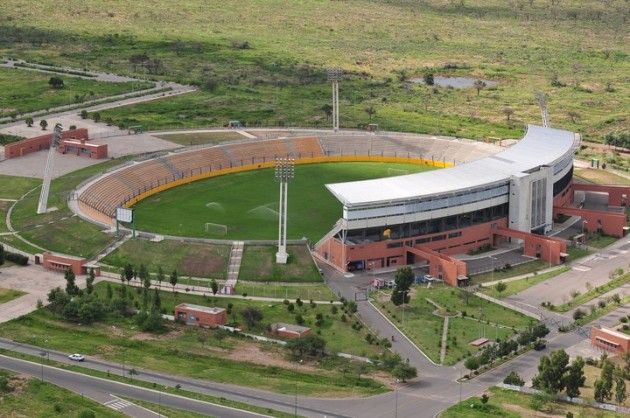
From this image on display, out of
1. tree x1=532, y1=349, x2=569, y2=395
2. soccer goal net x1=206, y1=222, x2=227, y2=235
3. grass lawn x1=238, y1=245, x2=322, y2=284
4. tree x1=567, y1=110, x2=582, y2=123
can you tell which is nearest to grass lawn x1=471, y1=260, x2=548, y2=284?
grass lawn x1=238, y1=245, x2=322, y2=284

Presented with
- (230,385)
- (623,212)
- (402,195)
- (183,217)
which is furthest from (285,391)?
(623,212)

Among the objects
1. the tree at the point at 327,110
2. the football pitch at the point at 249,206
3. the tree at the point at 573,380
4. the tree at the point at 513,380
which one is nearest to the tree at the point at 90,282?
the football pitch at the point at 249,206

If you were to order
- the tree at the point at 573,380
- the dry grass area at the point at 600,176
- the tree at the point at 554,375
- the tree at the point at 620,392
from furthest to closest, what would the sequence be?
1. the dry grass area at the point at 600,176
2. the tree at the point at 554,375
3. the tree at the point at 573,380
4. the tree at the point at 620,392

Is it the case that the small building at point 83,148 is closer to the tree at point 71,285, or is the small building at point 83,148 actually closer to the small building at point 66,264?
the small building at point 66,264

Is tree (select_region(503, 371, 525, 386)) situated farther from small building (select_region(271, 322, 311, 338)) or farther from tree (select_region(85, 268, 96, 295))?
tree (select_region(85, 268, 96, 295))

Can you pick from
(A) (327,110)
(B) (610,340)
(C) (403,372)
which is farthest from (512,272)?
(A) (327,110)

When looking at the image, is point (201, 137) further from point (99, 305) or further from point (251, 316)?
point (251, 316)

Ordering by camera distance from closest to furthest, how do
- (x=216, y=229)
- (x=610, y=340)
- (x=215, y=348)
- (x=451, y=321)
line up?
(x=215, y=348)
(x=610, y=340)
(x=451, y=321)
(x=216, y=229)
